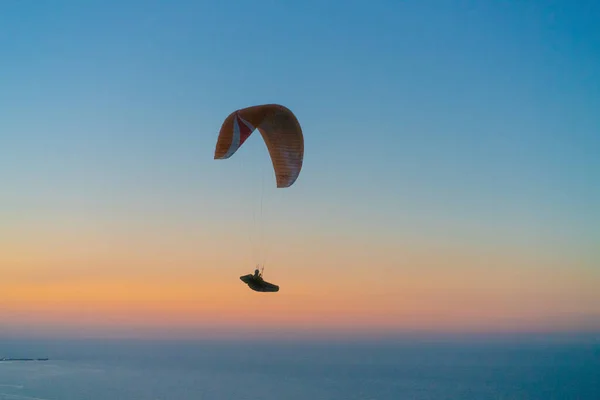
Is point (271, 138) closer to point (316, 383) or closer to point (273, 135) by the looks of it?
point (273, 135)

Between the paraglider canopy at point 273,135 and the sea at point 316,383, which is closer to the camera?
the paraglider canopy at point 273,135

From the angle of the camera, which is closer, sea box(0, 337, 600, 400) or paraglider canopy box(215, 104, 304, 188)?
paraglider canopy box(215, 104, 304, 188)

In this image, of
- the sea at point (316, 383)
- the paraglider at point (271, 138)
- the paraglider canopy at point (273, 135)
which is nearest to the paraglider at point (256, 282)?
the paraglider at point (271, 138)

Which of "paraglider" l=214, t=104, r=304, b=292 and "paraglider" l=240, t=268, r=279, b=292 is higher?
"paraglider" l=214, t=104, r=304, b=292

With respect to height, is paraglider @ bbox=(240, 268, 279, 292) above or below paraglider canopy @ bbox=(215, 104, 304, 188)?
below

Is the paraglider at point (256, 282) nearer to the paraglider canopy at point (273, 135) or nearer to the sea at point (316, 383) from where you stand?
the paraglider canopy at point (273, 135)

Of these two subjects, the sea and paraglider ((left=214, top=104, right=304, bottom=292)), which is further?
the sea

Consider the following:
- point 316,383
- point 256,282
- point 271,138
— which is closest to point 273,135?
point 271,138

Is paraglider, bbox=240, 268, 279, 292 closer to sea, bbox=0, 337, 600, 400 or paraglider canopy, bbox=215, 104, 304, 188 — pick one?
paraglider canopy, bbox=215, 104, 304, 188

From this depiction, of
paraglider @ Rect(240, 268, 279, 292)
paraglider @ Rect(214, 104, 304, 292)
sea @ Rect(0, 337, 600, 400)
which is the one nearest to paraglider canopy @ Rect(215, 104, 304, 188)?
paraglider @ Rect(214, 104, 304, 292)
